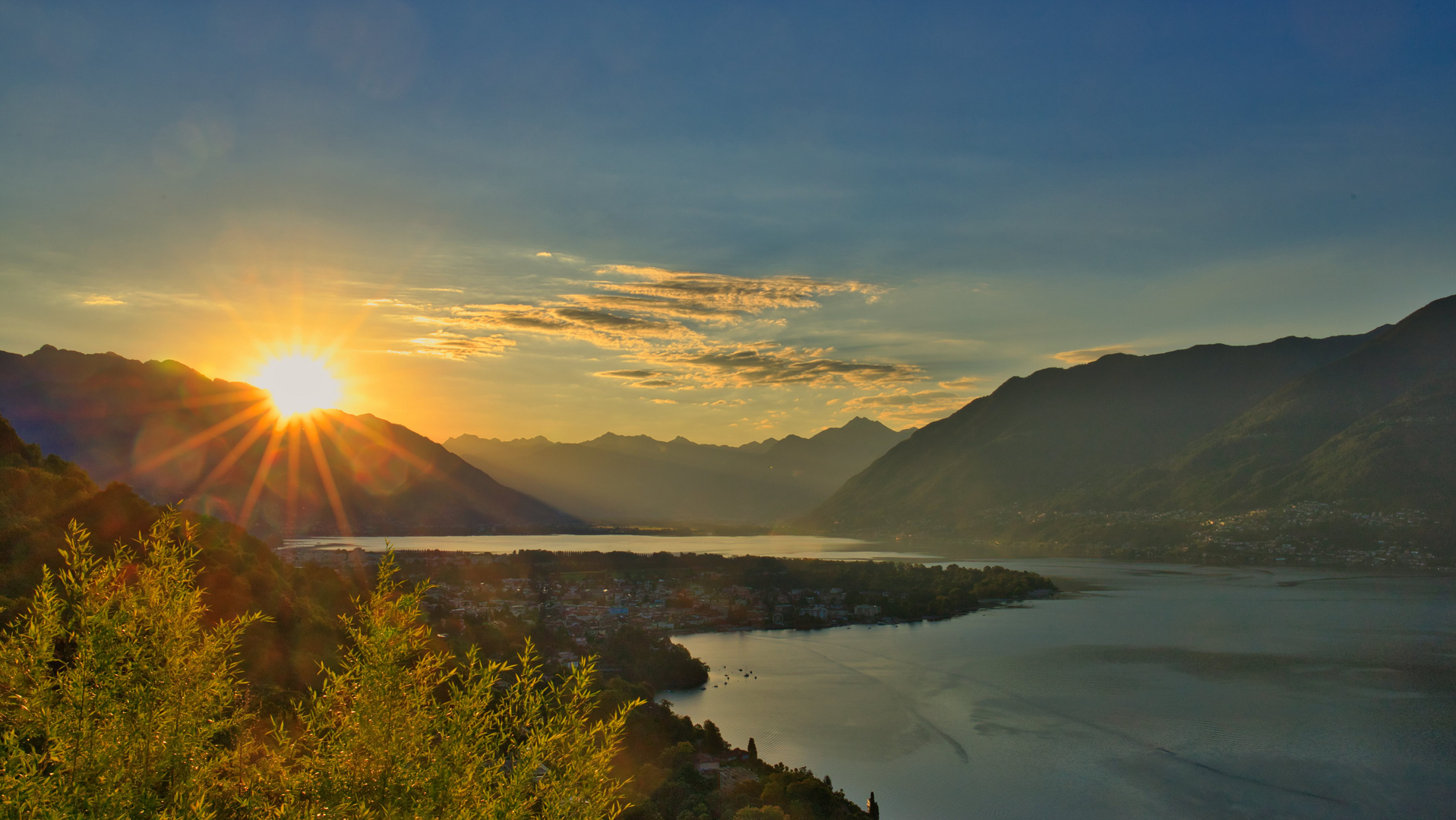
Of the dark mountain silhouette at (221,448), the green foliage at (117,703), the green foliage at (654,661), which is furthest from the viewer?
the dark mountain silhouette at (221,448)

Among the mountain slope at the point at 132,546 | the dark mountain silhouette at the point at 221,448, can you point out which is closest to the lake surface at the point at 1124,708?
the mountain slope at the point at 132,546

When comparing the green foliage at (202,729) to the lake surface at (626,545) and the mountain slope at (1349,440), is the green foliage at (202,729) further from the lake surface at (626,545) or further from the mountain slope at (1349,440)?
the mountain slope at (1349,440)

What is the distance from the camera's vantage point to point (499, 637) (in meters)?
46.2

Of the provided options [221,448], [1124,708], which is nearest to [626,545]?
[221,448]

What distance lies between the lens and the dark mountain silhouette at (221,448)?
118062mm

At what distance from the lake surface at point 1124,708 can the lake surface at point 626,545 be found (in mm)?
64839

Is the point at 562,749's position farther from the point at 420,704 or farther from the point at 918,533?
the point at 918,533

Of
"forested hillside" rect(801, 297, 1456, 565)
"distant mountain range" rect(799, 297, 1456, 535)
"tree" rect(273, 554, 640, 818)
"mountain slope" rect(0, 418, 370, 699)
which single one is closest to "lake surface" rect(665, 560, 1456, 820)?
"mountain slope" rect(0, 418, 370, 699)

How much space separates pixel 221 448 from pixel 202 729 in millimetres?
149631

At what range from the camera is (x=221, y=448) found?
13375 cm

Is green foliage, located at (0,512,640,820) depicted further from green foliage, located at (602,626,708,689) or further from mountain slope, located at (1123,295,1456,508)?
mountain slope, located at (1123,295,1456,508)

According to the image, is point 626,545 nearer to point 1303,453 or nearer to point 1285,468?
point 1285,468

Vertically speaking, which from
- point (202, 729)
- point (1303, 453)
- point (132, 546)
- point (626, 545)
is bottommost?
point (626, 545)

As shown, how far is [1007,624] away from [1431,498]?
7643cm
